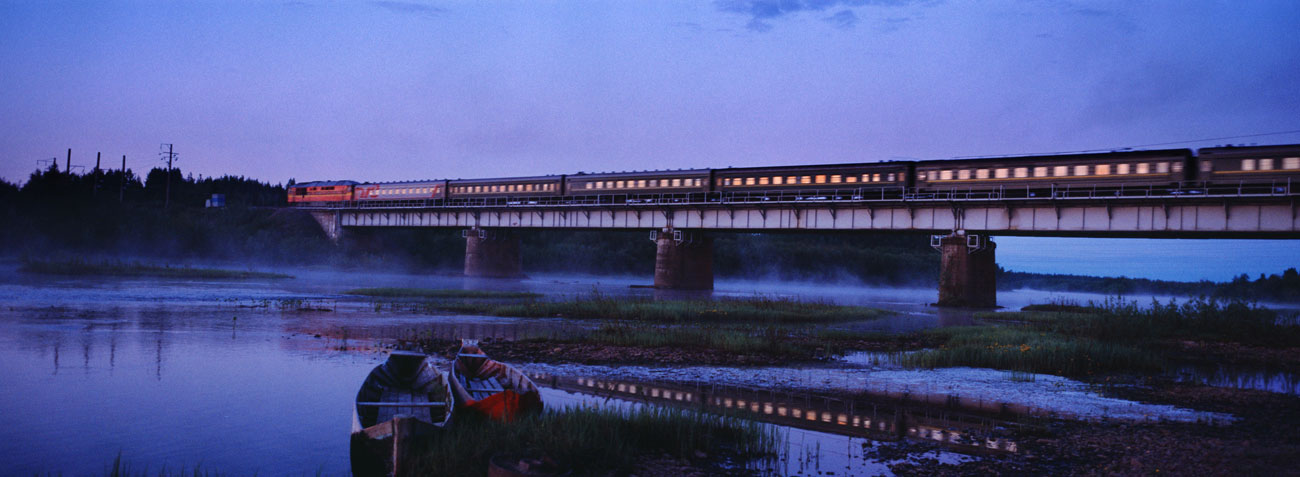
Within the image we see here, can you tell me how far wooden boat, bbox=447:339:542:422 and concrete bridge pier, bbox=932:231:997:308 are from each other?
147ft

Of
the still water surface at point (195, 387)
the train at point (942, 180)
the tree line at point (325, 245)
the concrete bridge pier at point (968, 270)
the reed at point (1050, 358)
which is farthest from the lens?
the tree line at point (325, 245)

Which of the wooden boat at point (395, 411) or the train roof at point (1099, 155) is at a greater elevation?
the train roof at point (1099, 155)

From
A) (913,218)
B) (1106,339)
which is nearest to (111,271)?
(913,218)

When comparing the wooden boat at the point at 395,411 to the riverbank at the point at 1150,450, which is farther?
the riverbank at the point at 1150,450

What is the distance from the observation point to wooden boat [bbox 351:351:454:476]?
8.30 meters

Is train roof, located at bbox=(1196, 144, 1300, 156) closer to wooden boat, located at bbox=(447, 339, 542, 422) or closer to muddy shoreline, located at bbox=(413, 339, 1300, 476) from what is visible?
muddy shoreline, located at bbox=(413, 339, 1300, 476)

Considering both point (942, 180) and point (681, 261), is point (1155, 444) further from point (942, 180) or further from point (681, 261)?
point (681, 261)

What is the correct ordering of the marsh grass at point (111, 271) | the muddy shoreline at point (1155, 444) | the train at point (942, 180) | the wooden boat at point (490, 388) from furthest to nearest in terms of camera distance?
the marsh grass at point (111, 271) → the train at point (942, 180) → the wooden boat at point (490, 388) → the muddy shoreline at point (1155, 444)

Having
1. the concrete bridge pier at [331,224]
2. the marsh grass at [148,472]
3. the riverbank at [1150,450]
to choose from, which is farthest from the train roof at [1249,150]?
the concrete bridge pier at [331,224]

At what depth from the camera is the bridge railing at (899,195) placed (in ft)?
137

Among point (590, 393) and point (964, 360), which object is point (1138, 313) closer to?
point (964, 360)

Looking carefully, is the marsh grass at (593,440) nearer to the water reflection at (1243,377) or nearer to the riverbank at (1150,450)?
the riverbank at (1150,450)

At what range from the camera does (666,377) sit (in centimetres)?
1656

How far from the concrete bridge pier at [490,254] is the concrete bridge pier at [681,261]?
22.8 m
